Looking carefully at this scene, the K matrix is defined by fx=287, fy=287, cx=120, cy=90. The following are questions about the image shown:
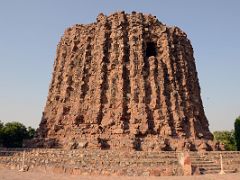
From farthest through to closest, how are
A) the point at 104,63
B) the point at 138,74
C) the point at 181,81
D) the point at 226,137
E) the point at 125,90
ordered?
the point at 226,137 < the point at 181,81 < the point at 104,63 < the point at 138,74 < the point at 125,90

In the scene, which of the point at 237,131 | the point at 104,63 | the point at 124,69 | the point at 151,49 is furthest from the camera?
the point at 237,131

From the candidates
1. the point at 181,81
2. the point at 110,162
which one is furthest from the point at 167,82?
the point at 110,162

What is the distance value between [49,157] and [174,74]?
1068 cm

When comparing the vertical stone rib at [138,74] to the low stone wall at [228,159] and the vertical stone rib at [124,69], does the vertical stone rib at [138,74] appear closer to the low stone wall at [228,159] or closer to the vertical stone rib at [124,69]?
the vertical stone rib at [124,69]

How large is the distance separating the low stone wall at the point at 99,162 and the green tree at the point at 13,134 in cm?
1515

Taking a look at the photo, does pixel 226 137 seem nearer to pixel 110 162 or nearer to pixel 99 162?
pixel 110 162

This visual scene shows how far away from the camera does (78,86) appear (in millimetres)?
20047

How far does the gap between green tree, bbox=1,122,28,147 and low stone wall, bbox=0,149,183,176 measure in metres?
15.1

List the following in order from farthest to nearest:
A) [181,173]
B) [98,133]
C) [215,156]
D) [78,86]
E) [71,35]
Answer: [71,35] → [78,86] → [98,133] → [215,156] → [181,173]

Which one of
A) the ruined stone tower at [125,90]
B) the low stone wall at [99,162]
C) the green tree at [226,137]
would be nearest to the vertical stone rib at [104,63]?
the ruined stone tower at [125,90]

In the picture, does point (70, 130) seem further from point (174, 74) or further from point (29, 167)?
point (174, 74)

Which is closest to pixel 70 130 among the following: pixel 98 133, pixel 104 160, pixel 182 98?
pixel 98 133

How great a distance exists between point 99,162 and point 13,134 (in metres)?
19.7

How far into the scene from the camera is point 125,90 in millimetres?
18688
